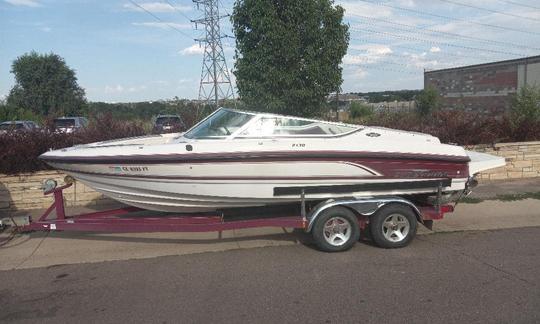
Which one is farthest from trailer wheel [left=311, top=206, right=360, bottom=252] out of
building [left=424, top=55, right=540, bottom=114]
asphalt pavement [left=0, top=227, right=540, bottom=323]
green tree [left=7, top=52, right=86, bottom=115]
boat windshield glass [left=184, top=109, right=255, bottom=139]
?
green tree [left=7, top=52, right=86, bottom=115]

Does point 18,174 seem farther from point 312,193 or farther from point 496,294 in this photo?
point 496,294

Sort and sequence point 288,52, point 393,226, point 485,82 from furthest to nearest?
point 485,82
point 288,52
point 393,226

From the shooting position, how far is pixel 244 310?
4.64 meters

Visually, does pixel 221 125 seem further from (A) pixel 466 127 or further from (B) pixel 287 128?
(A) pixel 466 127

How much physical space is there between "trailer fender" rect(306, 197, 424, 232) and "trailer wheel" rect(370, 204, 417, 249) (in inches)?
2.9

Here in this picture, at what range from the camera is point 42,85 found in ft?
167

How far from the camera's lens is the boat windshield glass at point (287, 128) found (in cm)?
649

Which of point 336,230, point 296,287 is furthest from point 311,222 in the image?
point 296,287

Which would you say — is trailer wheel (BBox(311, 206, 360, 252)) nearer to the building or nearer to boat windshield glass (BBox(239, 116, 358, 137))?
boat windshield glass (BBox(239, 116, 358, 137))

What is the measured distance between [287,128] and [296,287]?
7.12 ft

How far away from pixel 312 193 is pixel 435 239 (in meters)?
1.85

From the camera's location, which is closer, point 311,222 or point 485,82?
point 311,222

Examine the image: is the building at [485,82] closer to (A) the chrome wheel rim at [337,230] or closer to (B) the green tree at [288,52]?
(B) the green tree at [288,52]

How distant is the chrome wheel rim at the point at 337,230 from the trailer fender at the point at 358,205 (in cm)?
19
